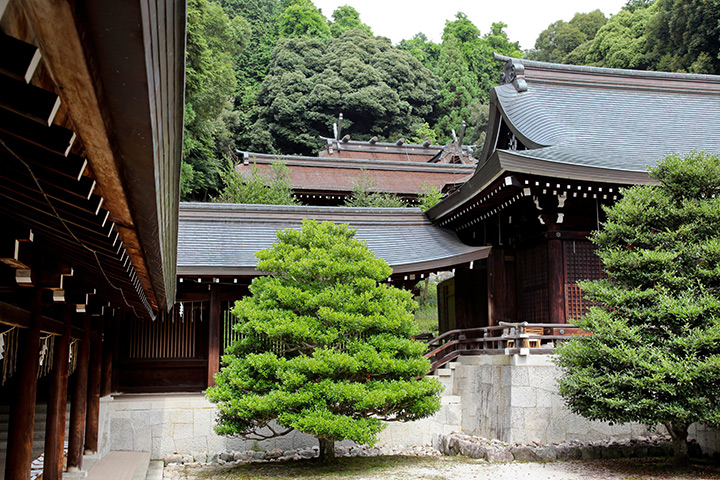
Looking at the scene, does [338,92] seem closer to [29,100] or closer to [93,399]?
[93,399]

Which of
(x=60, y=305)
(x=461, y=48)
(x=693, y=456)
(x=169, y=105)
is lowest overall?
(x=693, y=456)

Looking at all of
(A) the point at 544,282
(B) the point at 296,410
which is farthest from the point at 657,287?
(B) the point at 296,410

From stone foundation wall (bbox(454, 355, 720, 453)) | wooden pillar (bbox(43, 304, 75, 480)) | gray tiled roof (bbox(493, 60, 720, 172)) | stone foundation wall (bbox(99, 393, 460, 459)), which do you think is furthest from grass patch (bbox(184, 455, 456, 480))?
gray tiled roof (bbox(493, 60, 720, 172))

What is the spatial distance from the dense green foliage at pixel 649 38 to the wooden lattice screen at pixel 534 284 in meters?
21.1

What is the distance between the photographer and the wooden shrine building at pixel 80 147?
1241 millimetres

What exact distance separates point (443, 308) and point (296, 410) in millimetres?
7643

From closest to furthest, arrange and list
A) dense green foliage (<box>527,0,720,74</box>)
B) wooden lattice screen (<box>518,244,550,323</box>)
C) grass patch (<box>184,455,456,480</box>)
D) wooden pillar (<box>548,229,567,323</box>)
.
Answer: grass patch (<box>184,455,456,480</box>) → wooden pillar (<box>548,229,567,323</box>) → wooden lattice screen (<box>518,244,550,323</box>) → dense green foliage (<box>527,0,720,74</box>)

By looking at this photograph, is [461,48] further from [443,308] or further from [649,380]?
[649,380]

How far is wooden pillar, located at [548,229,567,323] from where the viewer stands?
11.0m

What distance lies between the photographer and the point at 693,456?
30.1ft

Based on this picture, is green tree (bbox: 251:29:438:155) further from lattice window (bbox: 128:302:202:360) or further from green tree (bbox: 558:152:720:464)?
green tree (bbox: 558:152:720:464)

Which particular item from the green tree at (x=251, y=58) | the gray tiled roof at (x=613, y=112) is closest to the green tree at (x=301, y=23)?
the green tree at (x=251, y=58)

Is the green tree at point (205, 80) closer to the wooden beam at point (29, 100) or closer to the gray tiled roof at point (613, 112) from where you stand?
the gray tiled roof at point (613, 112)

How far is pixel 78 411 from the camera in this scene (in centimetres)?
723
